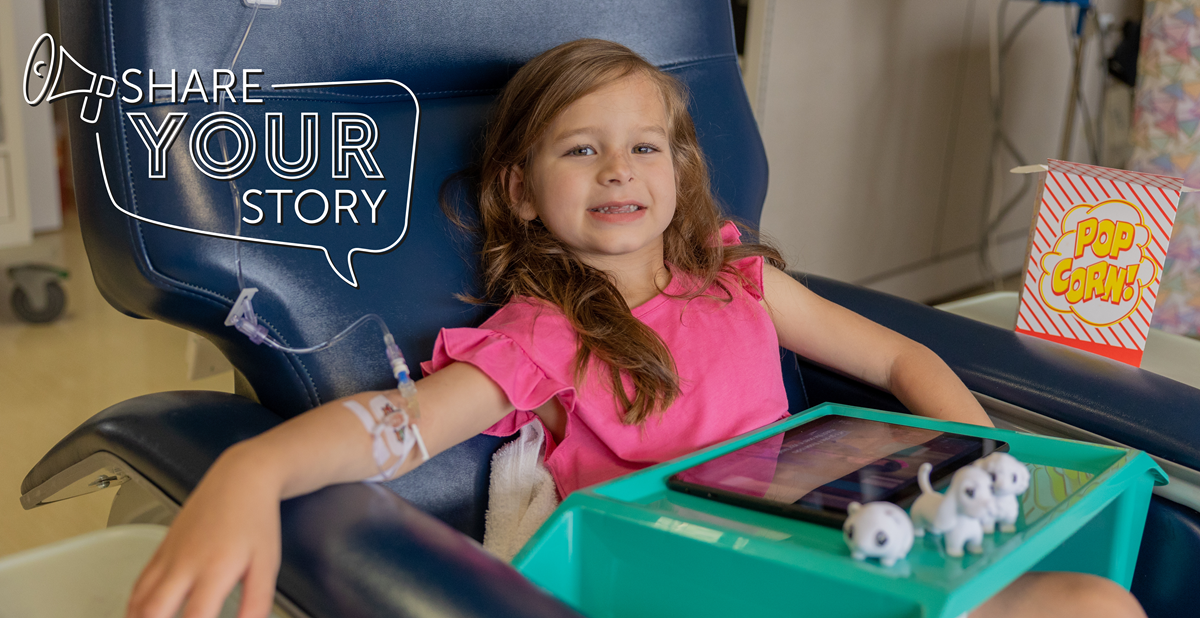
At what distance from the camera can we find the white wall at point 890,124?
2.14 m

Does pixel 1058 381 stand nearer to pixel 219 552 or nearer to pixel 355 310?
pixel 355 310

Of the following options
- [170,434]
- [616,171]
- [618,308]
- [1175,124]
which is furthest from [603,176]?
[1175,124]

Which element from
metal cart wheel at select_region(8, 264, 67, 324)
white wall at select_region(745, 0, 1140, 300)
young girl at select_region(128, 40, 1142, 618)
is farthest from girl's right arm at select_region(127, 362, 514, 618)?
metal cart wheel at select_region(8, 264, 67, 324)

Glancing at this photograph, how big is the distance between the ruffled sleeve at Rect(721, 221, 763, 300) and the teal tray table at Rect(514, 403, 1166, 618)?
32cm

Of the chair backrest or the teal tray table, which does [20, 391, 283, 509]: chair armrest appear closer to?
the chair backrest

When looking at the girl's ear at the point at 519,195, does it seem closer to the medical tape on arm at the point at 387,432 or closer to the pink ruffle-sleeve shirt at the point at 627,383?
the pink ruffle-sleeve shirt at the point at 627,383

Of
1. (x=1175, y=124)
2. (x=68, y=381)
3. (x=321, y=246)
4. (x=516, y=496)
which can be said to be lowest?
(x=68, y=381)

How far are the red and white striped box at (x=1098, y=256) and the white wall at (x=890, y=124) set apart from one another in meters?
1.05

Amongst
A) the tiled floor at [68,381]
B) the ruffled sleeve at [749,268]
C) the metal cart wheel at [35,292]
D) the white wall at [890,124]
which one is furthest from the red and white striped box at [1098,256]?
the metal cart wheel at [35,292]

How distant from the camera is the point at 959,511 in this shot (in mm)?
568

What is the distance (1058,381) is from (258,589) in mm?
730

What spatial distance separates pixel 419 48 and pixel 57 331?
66.1 inches

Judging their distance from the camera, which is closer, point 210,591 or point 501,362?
point 210,591

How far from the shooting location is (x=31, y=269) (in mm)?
2238
